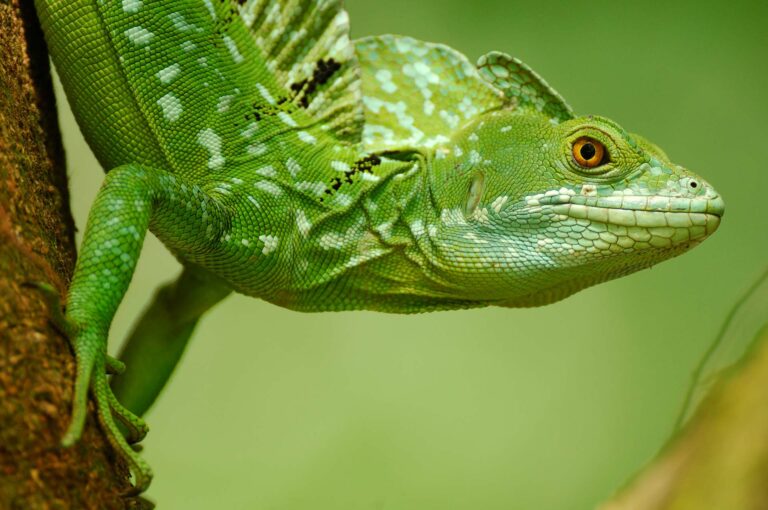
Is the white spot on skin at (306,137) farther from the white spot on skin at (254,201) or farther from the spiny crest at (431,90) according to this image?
the white spot on skin at (254,201)

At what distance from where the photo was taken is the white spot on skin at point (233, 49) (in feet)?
12.6

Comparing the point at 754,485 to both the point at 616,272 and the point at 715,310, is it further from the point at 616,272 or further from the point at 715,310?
the point at 715,310

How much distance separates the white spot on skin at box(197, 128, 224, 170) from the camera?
3.64m

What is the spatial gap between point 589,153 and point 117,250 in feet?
7.05

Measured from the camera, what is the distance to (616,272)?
12.4 ft

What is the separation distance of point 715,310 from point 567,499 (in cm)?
203

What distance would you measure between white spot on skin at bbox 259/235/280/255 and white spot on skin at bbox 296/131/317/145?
56 cm

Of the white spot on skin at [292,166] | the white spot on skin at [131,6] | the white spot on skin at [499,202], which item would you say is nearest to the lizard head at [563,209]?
the white spot on skin at [499,202]

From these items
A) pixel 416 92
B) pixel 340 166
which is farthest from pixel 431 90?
pixel 340 166

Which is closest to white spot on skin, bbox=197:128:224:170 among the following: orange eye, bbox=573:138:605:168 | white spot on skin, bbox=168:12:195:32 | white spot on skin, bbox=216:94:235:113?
white spot on skin, bbox=216:94:235:113

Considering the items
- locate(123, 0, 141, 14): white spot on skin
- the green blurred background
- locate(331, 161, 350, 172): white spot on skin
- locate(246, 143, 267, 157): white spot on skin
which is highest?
locate(123, 0, 141, 14): white spot on skin

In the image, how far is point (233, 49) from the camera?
3.86m

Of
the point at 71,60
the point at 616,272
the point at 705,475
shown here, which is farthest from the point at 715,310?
the point at 71,60

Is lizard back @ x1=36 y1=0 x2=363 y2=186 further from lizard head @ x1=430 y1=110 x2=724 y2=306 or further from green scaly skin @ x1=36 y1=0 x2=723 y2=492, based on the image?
lizard head @ x1=430 y1=110 x2=724 y2=306
